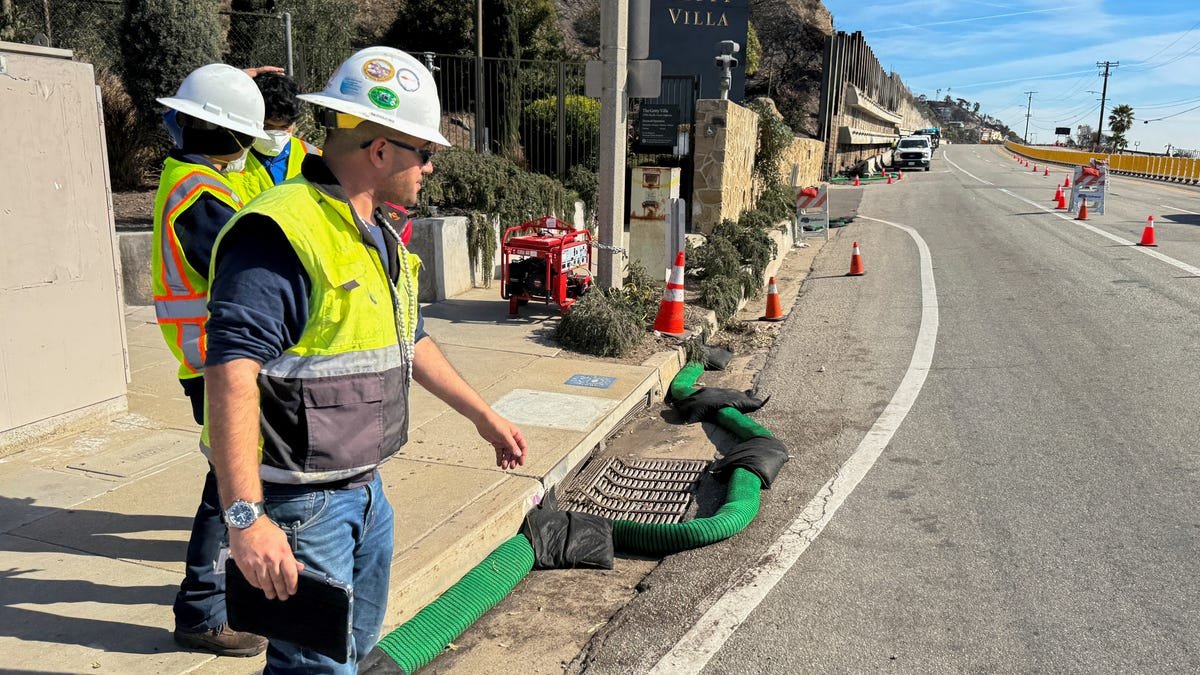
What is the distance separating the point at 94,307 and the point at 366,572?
3.75 m

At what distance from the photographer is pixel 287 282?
1928 millimetres

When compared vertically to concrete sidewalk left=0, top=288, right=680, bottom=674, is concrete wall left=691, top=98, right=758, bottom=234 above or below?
above

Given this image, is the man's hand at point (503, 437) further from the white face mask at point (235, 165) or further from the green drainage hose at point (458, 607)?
the white face mask at point (235, 165)

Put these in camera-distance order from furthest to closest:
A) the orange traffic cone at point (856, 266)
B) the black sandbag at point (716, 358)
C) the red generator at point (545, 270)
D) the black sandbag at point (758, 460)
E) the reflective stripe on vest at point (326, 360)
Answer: the orange traffic cone at point (856, 266) → the red generator at point (545, 270) → the black sandbag at point (716, 358) → the black sandbag at point (758, 460) → the reflective stripe on vest at point (326, 360)

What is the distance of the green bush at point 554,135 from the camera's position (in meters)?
14.2

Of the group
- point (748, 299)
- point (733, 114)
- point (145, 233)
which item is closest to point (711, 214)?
point (733, 114)

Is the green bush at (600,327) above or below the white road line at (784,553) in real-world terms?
above

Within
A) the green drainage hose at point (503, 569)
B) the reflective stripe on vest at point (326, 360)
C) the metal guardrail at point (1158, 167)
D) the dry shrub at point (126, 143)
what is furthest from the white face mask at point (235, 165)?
the metal guardrail at point (1158, 167)

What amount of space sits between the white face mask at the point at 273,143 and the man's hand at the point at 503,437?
1.56 metres

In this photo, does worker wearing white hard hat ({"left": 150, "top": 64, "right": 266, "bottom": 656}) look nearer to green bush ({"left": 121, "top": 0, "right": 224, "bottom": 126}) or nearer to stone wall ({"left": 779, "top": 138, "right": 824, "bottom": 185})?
green bush ({"left": 121, "top": 0, "right": 224, "bottom": 126})

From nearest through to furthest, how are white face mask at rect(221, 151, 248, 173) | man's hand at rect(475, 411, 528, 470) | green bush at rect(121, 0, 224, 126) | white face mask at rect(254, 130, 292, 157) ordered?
man's hand at rect(475, 411, 528, 470) → white face mask at rect(221, 151, 248, 173) → white face mask at rect(254, 130, 292, 157) → green bush at rect(121, 0, 224, 126)

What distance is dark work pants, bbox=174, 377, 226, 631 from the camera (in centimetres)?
304

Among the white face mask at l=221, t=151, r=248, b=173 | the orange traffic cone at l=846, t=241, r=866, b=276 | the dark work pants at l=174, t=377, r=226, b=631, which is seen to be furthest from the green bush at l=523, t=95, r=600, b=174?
the dark work pants at l=174, t=377, r=226, b=631

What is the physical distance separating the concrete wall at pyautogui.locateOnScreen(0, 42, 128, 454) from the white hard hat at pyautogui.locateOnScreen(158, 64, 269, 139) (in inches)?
90.8
